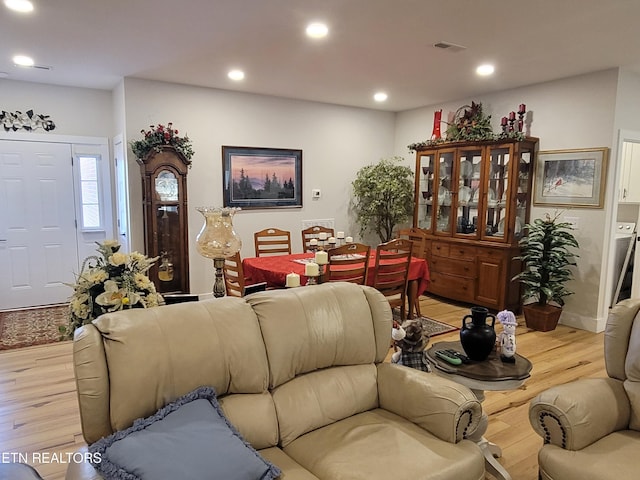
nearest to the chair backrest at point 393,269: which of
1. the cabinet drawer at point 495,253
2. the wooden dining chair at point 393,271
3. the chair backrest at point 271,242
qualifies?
the wooden dining chair at point 393,271

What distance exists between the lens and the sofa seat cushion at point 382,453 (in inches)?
63.2

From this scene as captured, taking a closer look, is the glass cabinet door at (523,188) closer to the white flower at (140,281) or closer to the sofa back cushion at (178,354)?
the sofa back cushion at (178,354)

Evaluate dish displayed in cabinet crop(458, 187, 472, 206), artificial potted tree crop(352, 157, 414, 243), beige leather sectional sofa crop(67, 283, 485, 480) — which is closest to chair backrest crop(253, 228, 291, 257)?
artificial potted tree crop(352, 157, 414, 243)

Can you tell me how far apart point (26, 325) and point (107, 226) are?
5.09ft

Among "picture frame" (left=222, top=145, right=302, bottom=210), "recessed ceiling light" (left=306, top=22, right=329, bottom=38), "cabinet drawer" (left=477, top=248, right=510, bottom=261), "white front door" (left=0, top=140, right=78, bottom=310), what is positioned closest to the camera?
"recessed ceiling light" (left=306, top=22, right=329, bottom=38)

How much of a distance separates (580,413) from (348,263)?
2.16 meters

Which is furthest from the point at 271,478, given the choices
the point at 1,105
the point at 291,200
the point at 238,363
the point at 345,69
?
the point at 1,105

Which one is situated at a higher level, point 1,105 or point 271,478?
point 1,105

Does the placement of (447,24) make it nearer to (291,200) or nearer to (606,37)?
(606,37)

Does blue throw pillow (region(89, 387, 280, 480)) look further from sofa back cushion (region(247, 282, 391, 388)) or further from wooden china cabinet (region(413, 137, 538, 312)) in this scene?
wooden china cabinet (region(413, 137, 538, 312))

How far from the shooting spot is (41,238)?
17.3 feet

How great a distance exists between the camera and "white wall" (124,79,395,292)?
4.96m

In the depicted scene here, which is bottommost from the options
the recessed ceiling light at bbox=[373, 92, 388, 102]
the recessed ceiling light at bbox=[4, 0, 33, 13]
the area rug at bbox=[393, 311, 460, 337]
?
the area rug at bbox=[393, 311, 460, 337]

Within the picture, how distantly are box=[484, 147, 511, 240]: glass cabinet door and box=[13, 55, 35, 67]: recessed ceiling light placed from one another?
4.89 meters
